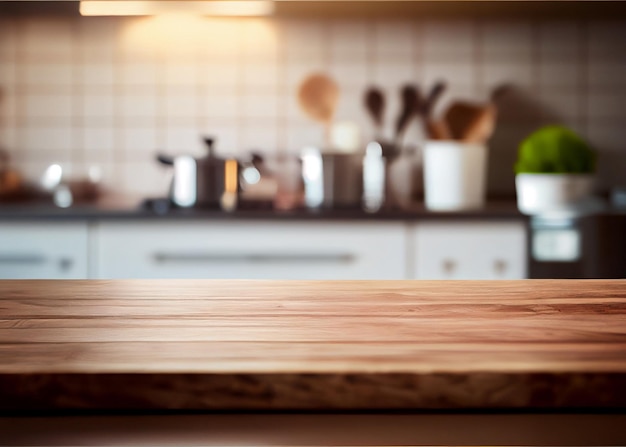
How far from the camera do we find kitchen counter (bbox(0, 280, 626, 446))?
50cm

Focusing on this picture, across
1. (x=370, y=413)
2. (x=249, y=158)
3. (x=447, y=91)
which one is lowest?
(x=370, y=413)

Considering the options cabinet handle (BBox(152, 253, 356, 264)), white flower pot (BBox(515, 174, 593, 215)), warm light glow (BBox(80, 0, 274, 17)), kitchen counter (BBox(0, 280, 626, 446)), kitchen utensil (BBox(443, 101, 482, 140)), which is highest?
warm light glow (BBox(80, 0, 274, 17))

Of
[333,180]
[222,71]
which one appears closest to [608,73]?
[333,180]

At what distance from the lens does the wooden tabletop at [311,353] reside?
501mm

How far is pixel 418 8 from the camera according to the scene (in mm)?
2533

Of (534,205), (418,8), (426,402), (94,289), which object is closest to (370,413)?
(426,402)

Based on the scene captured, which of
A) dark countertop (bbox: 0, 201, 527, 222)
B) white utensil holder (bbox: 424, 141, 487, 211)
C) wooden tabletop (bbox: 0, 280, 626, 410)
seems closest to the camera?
wooden tabletop (bbox: 0, 280, 626, 410)

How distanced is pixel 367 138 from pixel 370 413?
2.22 m

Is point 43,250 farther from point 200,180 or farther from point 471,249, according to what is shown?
point 471,249

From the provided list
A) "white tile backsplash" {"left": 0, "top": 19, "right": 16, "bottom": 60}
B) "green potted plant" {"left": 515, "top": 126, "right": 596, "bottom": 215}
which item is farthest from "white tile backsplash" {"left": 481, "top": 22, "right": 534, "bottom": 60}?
"white tile backsplash" {"left": 0, "top": 19, "right": 16, "bottom": 60}

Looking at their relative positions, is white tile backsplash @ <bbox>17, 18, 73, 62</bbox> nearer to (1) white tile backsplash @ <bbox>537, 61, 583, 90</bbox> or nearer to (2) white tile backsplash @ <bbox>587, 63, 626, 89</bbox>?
(1) white tile backsplash @ <bbox>537, 61, 583, 90</bbox>

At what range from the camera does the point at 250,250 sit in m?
2.17

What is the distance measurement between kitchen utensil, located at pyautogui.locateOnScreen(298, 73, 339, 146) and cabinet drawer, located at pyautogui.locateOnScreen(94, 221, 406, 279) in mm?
602

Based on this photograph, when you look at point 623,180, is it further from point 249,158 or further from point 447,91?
point 249,158
